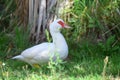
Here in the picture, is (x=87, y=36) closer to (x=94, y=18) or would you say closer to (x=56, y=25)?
(x=94, y=18)

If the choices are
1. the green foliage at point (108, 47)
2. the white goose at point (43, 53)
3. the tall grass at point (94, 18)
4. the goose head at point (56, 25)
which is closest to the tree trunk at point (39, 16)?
the tall grass at point (94, 18)

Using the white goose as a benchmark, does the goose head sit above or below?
above

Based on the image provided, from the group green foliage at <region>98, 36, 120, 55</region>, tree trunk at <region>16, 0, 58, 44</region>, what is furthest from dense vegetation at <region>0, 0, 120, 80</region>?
tree trunk at <region>16, 0, 58, 44</region>

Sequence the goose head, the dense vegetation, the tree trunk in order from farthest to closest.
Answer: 1. the tree trunk
2. the dense vegetation
3. the goose head

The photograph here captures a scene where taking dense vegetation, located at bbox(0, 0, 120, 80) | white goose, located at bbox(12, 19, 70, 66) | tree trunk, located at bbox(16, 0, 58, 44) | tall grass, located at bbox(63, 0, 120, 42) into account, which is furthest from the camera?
tree trunk, located at bbox(16, 0, 58, 44)

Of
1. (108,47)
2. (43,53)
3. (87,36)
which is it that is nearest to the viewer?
(43,53)

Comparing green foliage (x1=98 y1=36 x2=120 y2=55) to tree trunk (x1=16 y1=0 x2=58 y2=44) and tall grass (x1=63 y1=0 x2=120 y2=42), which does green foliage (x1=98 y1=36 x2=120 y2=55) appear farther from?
tree trunk (x1=16 y1=0 x2=58 y2=44)

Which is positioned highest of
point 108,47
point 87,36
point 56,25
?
point 56,25

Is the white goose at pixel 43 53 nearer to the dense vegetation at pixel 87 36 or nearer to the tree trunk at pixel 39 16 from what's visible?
the dense vegetation at pixel 87 36

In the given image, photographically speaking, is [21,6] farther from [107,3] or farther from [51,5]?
[107,3]

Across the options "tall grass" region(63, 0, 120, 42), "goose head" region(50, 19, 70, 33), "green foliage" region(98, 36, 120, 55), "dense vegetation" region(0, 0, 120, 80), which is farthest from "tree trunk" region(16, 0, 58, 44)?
"green foliage" region(98, 36, 120, 55)

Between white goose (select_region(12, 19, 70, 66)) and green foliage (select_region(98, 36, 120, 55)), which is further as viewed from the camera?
green foliage (select_region(98, 36, 120, 55))

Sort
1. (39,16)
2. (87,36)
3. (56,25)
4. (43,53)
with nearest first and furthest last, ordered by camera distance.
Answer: (43,53), (56,25), (87,36), (39,16)

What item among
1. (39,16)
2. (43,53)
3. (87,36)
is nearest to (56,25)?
(43,53)
